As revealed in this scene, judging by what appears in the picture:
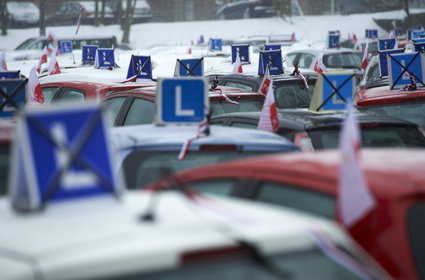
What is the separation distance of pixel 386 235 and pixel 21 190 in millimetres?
1367

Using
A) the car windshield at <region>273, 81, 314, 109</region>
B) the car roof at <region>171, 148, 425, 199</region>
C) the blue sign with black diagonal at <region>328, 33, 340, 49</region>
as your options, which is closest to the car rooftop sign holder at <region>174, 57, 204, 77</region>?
the car windshield at <region>273, 81, 314, 109</region>

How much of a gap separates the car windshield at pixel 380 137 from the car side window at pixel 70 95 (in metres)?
5.15

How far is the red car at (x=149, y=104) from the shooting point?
948 cm

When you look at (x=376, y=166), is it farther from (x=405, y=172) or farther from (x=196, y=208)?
(x=196, y=208)

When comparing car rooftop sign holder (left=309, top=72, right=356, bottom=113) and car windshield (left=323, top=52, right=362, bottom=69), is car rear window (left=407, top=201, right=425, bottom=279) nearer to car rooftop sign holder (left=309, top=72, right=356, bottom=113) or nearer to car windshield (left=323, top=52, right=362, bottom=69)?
car rooftop sign holder (left=309, top=72, right=356, bottom=113)

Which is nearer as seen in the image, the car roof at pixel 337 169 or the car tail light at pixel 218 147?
the car roof at pixel 337 169

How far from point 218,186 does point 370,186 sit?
0.78m

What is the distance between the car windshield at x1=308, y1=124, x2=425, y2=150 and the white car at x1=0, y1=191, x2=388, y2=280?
390 centimetres

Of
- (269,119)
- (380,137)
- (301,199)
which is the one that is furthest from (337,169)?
(269,119)

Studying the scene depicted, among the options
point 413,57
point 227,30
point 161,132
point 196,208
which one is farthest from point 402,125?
point 227,30

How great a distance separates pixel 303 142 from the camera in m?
7.18

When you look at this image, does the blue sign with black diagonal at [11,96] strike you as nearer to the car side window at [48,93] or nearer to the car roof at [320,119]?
the car roof at [320,119]

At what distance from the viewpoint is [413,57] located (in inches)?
476

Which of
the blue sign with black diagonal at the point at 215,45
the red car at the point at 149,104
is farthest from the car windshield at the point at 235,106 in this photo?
the blue sign with black diagonal at the point at 215,45
